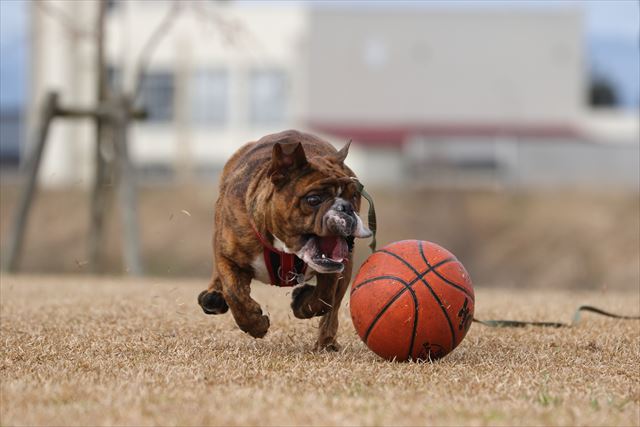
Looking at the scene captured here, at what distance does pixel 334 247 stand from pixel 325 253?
0.06 metres

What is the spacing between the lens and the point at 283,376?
4.79m

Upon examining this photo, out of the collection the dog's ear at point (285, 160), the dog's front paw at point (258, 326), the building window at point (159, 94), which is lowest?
the building window at point (159, 94)

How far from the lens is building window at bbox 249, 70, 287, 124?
3862cm

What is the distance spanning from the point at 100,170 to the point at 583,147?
20855 mm

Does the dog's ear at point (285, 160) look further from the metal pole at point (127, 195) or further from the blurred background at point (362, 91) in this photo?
the blurred background at point (362, 91)

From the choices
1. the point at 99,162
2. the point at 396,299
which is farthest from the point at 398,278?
the point at 99,162

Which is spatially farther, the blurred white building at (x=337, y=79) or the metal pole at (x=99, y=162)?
the blurred white building at (x=337, y=79)

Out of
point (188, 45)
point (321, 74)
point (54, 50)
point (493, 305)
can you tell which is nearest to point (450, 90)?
point (321, 74)

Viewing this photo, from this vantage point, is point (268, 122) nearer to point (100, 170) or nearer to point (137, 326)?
point (100, 170)

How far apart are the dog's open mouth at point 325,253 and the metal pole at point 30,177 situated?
10.6 m

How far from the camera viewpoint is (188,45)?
37906 millimetres

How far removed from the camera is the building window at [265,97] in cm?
3862

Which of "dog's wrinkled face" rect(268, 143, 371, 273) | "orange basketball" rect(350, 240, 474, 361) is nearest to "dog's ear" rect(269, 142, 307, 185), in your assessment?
"dog's wrinkled face" rect(268, 143, 371, 273)

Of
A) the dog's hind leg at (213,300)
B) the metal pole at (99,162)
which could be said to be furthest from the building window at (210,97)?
the dog's hind leg at (213,300)
